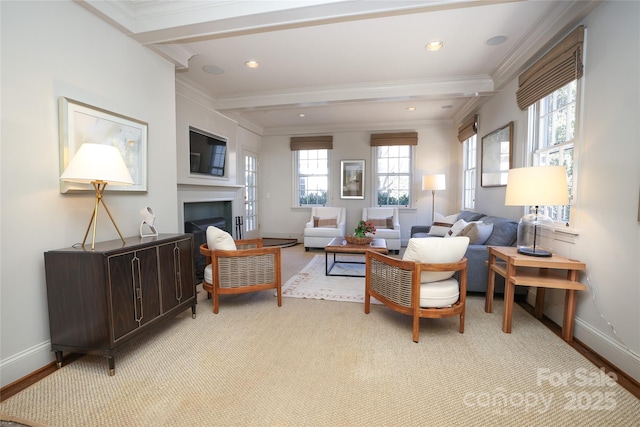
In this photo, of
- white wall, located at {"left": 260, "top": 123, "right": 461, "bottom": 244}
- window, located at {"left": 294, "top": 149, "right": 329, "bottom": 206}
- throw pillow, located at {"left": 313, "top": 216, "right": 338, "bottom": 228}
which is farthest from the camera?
window, located at {"left": 294, "top": 149, "right": 329, "bottom": 206}

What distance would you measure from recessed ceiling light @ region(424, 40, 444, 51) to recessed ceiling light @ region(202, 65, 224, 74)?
2496mm

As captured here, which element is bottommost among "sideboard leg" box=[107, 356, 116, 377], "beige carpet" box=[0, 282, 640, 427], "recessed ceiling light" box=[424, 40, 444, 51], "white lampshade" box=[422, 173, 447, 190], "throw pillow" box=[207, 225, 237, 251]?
"beige carpet" box=[0, 282, 640, 427]

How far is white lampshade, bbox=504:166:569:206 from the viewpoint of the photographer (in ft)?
6.96

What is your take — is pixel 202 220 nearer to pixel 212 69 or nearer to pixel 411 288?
pixel 212 69

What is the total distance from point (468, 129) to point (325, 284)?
3.69 metres

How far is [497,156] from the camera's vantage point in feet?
12.6

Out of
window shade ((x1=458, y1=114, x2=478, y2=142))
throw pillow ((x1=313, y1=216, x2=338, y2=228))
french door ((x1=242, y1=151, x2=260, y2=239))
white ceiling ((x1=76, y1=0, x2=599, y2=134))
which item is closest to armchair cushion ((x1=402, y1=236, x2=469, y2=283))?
white ceiling ((x1=76, y1=0, x2=599, y2=134))

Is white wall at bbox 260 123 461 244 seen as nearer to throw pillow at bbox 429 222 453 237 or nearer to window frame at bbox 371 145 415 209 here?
window frame at bbox 371 145 415 209

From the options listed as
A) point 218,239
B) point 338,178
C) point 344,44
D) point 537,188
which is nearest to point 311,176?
point 338,178

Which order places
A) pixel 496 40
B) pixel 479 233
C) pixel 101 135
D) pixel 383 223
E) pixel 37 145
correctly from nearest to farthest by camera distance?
pixel 37 145 → pixel 101 135 → pixel 496 40 → pixel 479 233 → pixel 383 223

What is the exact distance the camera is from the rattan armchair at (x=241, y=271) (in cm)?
273

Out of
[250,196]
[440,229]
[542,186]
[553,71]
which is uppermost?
[553,71]

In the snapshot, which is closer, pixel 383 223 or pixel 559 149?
pixel 559 149

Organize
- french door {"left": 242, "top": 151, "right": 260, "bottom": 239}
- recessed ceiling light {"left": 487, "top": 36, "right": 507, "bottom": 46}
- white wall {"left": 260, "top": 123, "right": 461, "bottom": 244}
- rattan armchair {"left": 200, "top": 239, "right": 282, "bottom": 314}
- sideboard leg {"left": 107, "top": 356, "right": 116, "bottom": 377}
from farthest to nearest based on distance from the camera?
french door {"left": 242, "top": 151, "right": 260, "bottom": 239} < white wall {"left": 260, "top": 123, "right": 461, "bottom": 244} < recessed ceiling light {"left": 487, "top": 36, "right": 507, "bottom": 46} < rattan armchair {"left": 200, "top": 239, "right": 282, "bottom": 314} < sideboard leg {"left": 107, "top": 356, "right": 116, "bottom": 377}
